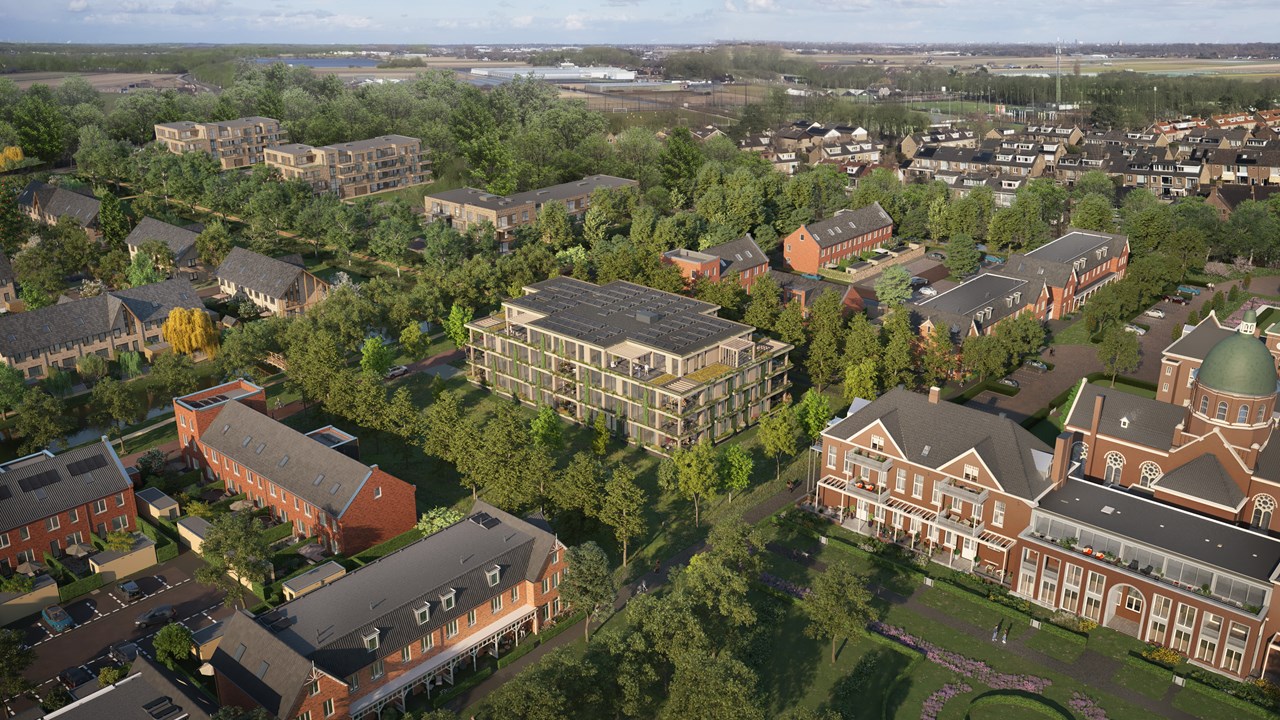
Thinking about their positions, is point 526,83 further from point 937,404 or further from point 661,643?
point 661,643

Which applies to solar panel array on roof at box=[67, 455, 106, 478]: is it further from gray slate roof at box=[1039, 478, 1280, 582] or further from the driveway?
the driveway

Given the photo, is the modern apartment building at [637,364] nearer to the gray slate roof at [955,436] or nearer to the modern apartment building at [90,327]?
the gray slate roof at [955,436]

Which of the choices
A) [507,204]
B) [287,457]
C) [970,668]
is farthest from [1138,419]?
[507,204]

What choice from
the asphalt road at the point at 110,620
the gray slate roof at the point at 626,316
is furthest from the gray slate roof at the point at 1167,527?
the asphalt road at the point at 110,620

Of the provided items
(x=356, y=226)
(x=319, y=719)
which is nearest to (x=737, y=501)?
(x=319, y=719)

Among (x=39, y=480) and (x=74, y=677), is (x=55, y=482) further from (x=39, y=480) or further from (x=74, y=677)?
(x=74, y=677)

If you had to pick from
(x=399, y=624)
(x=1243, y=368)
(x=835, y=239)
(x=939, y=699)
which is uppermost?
(x=1243, y=368)
